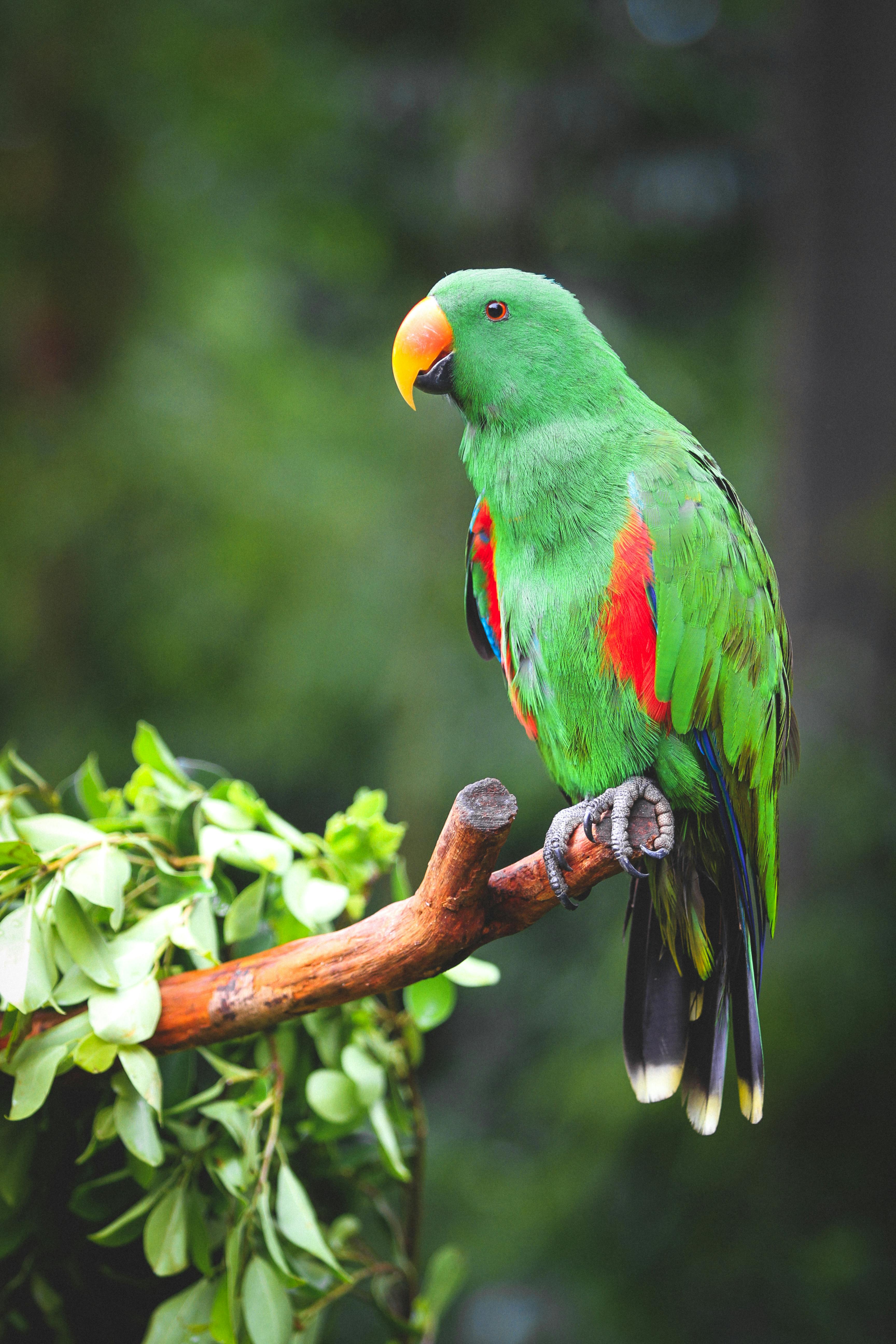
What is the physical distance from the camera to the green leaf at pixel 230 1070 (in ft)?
3.90

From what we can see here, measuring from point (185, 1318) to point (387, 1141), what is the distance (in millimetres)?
296

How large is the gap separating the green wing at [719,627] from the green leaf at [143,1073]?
0.74 metres

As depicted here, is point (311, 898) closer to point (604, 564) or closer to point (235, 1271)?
point (235, 1271)

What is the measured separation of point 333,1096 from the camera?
1.23m

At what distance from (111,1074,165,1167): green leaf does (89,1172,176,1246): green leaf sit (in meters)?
0.03

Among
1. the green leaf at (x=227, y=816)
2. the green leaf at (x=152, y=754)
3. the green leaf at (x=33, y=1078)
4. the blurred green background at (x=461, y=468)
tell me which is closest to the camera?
the green leaf at (x=33, y=1078)

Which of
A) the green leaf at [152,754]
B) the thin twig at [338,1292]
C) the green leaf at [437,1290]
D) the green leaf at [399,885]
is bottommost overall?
the green leaf at [437,1290]

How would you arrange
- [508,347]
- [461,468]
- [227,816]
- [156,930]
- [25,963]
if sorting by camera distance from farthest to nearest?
1. [461,468]
2. [508,347]
3. [227,816]
4. [156,930]
5. [25,963]

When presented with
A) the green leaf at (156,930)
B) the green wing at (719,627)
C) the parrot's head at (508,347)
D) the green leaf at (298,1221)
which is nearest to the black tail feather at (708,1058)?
the green wing at (719,627)

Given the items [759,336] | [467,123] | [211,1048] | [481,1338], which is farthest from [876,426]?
[481,1338]

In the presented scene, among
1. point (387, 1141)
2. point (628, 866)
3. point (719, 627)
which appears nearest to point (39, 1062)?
point (387, 1141)

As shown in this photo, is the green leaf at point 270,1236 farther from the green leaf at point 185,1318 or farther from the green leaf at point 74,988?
the green leaf at point 74,988

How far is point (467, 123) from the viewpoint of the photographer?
3.42 m

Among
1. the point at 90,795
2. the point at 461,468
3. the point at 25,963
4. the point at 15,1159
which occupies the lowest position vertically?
the point at 15,1159
